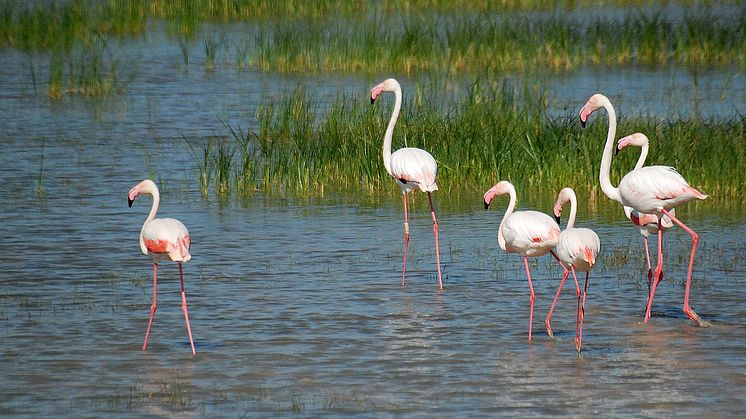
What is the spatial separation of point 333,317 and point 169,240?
1.53m

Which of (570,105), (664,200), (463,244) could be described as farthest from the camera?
(570,105)

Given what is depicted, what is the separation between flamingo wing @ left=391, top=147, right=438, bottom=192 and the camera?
413 inches

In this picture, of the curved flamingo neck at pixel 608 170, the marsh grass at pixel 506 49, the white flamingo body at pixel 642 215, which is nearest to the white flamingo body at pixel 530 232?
the curved flamingo neck at pixel 608 170

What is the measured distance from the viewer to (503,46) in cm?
2125

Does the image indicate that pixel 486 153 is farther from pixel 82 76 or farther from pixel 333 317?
pixel 82 76

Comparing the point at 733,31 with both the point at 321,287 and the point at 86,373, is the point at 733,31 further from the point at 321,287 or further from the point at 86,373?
the point at 86,373

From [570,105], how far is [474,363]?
1050 cm

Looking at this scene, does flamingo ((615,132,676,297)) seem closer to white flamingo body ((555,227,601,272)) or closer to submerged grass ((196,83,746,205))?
white flamingo body ((555,227,601,272))

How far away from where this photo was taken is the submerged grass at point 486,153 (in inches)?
514

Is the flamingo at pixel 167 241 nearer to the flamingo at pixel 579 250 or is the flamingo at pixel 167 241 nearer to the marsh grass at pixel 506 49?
the flamingo at pixel 579 250

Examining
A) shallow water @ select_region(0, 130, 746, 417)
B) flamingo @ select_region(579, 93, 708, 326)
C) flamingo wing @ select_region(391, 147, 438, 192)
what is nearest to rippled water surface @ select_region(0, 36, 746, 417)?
shallow water @ select_region(0, 130, 746, 417)

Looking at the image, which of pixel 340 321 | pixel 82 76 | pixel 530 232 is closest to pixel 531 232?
pixel 530 232

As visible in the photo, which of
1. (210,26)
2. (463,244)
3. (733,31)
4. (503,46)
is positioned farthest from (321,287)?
(210,26)

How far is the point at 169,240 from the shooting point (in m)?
8.26
